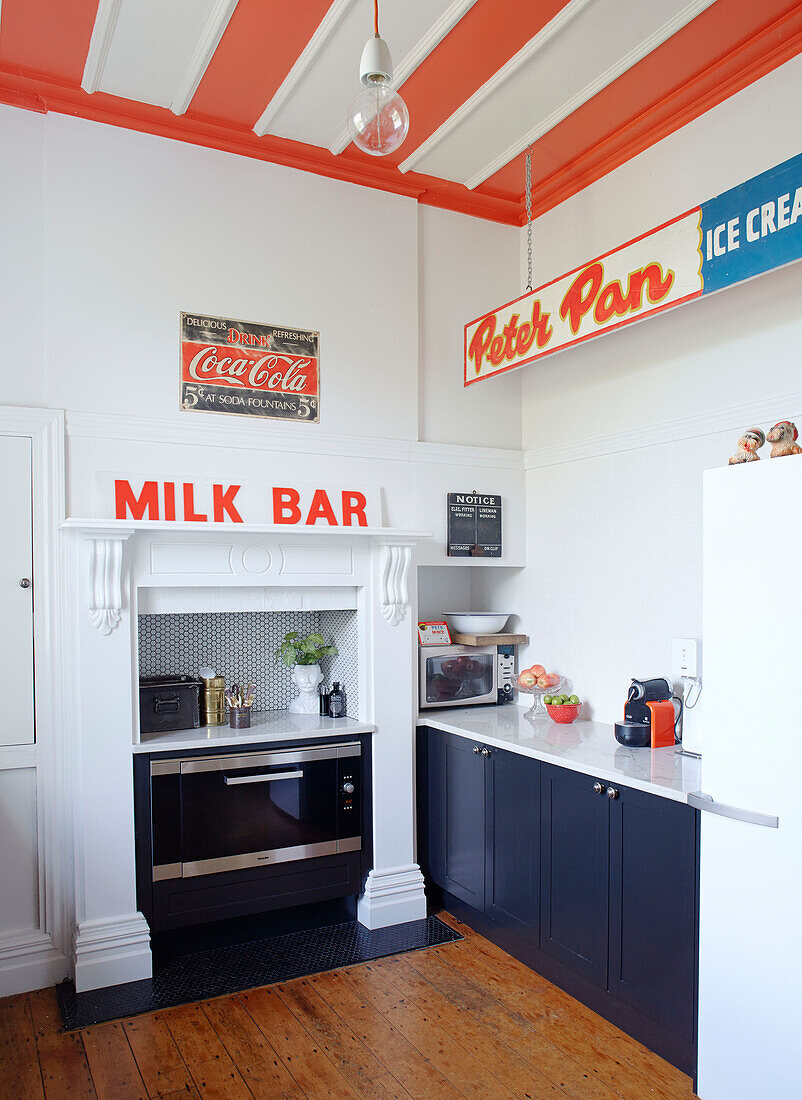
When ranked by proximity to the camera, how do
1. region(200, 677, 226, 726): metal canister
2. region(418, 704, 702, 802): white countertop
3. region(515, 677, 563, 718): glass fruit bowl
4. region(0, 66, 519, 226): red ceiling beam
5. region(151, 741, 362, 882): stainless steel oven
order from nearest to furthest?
region(418, 704, 702, 802): white countertop, region(0, 66, 519, 226): red ceiling beam, region(151, 741, 362, 882): stainless steel oven, region(200, 677, 226, 726): metal canister, region(515, 677, 563, 718): glass fruit bowl

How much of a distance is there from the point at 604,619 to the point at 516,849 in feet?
3.61

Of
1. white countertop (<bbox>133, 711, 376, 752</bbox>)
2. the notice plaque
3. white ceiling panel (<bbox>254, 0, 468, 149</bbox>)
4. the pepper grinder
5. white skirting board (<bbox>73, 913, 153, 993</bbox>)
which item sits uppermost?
white ceiling panel (<bbox>254, 0, 468, 149</bbox>)

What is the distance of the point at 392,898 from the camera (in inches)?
145

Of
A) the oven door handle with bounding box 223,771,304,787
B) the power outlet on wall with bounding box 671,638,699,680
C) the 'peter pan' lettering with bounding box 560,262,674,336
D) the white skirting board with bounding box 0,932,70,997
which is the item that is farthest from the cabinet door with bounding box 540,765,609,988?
the white skirting board with bounding box 0,932,70,997

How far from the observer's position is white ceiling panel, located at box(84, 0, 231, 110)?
2.73 meters

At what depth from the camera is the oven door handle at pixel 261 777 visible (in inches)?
133

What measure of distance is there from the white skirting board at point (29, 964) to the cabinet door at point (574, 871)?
189 cm

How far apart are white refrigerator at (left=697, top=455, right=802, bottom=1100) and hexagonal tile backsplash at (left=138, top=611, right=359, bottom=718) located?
1849 millimetres

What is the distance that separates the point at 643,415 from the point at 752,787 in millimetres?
1808

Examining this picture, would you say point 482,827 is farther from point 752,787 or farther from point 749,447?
point 749,447

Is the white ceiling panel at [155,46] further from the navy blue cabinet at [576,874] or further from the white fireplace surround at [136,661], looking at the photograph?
the navy blue cabinet at [576,874]

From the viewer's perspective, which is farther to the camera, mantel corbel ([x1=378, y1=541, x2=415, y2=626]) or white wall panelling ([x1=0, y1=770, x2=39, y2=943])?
mantel corbel ([x1=378, y1=541, x2=415, y2=626])

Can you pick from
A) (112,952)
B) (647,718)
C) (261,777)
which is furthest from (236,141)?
(112,952)

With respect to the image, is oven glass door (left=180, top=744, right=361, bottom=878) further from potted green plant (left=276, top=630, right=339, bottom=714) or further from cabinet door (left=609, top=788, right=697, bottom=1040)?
cabinet door (left=609, top=788, right=697, bottom=1040)
